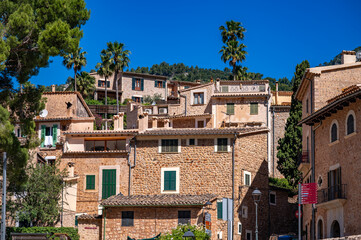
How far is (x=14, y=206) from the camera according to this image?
139 feet

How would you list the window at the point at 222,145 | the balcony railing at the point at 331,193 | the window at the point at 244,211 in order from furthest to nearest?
the window at the point at 222,145 < the window at the point at 244,211 < the balcony railing at the point at 331,193

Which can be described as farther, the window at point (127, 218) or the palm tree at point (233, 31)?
the palm tree at point (233, 31)

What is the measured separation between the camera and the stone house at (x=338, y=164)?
29281 millimetres

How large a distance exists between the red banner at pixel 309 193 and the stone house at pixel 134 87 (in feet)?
173

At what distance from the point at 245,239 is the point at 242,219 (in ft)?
4.46

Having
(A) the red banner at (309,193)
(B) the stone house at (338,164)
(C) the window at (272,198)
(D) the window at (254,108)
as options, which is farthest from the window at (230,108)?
(A) the red banner at (309,193)

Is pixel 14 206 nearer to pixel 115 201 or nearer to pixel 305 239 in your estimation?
pixel 115 201

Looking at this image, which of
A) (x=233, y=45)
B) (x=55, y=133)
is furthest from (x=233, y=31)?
(x=55, y=133)

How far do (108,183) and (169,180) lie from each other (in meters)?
4.60

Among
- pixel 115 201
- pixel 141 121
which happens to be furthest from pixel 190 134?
pixel 115 201

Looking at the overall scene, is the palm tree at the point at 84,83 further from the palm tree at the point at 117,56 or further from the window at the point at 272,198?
the window at the point at 272,198

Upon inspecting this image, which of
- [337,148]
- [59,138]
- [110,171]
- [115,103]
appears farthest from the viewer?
[115,103]

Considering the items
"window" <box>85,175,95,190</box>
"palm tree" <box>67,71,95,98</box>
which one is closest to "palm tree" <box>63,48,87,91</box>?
"palm tree" <box>67,71,95,98</box>

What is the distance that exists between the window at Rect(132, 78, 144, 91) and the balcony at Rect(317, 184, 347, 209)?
2097 inches
